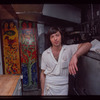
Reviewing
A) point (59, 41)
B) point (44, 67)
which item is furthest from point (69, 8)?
point (44, 67)

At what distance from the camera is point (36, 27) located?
124 inches

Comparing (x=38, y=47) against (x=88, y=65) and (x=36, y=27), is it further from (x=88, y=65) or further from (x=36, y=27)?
(x=88, y=65)

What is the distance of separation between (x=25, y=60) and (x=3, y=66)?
578 mm

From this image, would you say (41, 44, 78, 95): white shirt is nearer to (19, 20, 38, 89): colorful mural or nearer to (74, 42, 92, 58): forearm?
(74, 42, 92, 58): forearm

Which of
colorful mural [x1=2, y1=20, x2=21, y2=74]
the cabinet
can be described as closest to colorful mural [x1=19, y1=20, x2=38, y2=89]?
colorful mural [x1=2, y1=20, x2=21, y2=74]

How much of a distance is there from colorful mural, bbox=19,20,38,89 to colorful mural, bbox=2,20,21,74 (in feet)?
0.42

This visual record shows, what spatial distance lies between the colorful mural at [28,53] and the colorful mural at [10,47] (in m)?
0.13

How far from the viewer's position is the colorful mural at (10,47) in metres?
3.08

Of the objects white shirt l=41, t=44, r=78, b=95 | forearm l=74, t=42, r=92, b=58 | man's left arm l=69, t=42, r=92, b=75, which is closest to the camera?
man's left arm l=69, t=42, r=92, b=75

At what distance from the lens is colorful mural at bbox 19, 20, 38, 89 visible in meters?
3.13

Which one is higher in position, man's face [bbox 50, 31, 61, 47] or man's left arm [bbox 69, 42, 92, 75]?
man's face [bbox 50, 31, 61, 47]

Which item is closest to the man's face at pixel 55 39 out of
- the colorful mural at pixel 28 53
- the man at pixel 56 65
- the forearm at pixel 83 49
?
the man at pixel 56 65

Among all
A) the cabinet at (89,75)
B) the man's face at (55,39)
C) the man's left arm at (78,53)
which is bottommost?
the cabinet at (89,75)

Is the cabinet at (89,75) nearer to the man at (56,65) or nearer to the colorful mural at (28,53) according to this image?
the man at (56,65)
